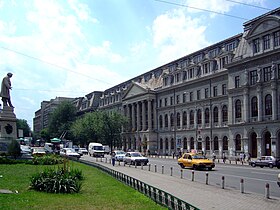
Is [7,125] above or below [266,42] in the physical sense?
below

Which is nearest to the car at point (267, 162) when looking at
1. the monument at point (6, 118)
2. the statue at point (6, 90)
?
the monument at point (6, 118)

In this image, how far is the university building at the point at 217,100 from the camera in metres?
53.2

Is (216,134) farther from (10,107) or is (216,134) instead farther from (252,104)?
(10,107)

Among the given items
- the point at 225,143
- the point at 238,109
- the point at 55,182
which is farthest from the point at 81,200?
the point at 225,143

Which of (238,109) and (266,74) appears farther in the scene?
(238,109)

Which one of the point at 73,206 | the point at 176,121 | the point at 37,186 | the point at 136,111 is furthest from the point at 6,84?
the point at 136,111

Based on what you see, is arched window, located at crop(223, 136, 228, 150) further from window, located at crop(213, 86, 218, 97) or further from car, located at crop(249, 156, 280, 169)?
car, located at crop(249, 156, 280, 169)

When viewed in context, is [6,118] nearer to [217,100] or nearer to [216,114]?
[217,100]

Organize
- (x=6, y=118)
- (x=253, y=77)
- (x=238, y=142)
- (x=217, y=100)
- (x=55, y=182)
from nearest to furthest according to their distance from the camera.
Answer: (x=55, y=182)
(x=6, y=118)
(x=253, y=77)
(x=238, y=142)
(x=217, y=100)

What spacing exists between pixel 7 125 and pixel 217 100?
4025 centimetres

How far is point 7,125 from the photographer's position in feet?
127

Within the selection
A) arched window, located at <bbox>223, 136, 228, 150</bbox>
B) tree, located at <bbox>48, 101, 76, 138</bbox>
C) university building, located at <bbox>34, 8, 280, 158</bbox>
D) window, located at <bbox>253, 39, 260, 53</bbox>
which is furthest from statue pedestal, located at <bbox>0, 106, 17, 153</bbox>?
tree, located at <bbox>48, 101, 76, 138</bbox>

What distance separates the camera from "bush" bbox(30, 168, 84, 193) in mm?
16094

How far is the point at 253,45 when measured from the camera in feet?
183
